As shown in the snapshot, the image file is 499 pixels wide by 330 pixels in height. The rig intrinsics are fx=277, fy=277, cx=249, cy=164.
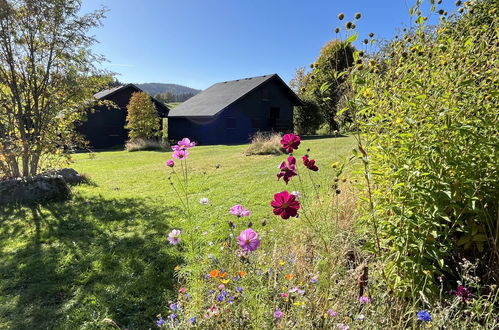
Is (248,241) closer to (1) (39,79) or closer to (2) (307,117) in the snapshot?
(1) (39,79)

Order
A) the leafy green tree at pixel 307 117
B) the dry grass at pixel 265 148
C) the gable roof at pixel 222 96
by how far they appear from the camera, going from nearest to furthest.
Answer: the dry grass at pixel 265 148 < the gable roof at pixel 222 96 < the leafy green tree at pixel 307 117

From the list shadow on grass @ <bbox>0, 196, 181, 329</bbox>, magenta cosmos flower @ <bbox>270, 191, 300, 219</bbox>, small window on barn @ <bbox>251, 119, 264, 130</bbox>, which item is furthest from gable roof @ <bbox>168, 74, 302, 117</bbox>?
magenta cosmos flower @ <bbox>270, 191, 300, 219</bbox>

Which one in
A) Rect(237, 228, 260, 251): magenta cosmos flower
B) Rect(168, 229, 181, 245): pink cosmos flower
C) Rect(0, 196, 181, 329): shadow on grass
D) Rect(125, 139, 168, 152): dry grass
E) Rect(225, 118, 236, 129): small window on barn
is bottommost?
Rect(0, 196, 181, 329): shadow on grass

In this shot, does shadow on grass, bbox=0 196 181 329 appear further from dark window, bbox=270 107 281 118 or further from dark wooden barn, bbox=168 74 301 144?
dark window, bbox=270 107 281 118

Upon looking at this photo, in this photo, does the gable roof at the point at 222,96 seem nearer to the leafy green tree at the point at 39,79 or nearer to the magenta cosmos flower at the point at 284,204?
the leafy green tree at the point at 39,79

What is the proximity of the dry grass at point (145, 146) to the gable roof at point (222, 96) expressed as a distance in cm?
319

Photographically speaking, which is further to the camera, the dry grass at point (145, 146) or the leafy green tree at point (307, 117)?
the leafy green tree at point (307, 117)

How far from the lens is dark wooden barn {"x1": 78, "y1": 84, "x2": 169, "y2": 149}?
821 inches

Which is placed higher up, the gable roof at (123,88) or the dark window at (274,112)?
the gable roof at (123,88)

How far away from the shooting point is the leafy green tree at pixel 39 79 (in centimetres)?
548

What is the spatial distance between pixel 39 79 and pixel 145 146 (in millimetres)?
11463

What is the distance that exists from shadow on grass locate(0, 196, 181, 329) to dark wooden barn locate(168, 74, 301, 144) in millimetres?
13695

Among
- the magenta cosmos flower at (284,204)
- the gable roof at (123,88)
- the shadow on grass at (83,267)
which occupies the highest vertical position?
the gable roof at (123,88)

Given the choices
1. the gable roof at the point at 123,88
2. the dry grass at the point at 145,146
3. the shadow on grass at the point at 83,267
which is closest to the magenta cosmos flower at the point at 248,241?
the shadow on grass at the point at 83,267
